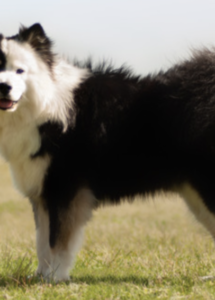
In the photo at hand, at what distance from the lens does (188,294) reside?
4125 mm

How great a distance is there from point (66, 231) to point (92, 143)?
788 mm

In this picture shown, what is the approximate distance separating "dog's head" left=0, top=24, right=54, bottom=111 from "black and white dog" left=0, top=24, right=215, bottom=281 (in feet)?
0.04

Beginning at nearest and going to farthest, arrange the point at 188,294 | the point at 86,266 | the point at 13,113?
the point at 188,294 < the point at 13,113 < the point at 86,266

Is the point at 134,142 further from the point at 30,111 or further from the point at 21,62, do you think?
the point at 21,62

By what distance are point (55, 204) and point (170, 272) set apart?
1234 millimetres

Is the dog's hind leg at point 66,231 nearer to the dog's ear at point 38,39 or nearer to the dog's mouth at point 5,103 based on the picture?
the dog's mouth at point 5,103

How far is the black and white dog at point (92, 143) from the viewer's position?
4559 millimetres

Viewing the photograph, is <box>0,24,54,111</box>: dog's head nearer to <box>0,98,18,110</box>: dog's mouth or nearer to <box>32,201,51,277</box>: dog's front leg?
<box>0,98,18,110</box>: dog's mouth

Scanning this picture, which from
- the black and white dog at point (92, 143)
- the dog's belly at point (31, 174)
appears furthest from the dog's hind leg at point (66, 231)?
the dog's belly at point (31, 174)

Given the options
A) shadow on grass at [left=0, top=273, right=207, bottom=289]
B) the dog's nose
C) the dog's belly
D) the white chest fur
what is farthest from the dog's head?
shadow on grass at [left=0, top=273, right=207, bottom=289]

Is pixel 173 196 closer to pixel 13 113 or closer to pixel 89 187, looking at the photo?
pixel 89 187

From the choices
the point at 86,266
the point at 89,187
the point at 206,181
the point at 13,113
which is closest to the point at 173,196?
the point at 206,181

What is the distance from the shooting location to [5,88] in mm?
4188

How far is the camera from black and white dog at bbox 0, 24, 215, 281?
4.56 m
